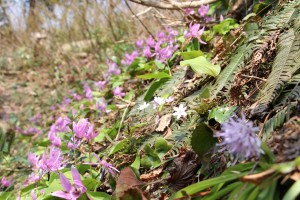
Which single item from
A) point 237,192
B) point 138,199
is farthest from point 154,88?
point 237,192

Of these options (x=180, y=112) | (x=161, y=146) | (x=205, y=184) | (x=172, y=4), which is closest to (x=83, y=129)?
(x=161, y=146)

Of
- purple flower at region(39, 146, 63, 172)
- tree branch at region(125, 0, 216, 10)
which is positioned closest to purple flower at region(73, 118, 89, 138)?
purple flower at region(39, 146, 63, 172)

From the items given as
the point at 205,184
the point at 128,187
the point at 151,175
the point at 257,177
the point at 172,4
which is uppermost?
the point at 172,4

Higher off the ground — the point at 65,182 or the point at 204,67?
the point at 204,67

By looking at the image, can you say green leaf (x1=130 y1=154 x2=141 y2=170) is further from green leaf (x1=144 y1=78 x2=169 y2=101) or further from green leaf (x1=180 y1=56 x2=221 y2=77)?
green leaf (x1=144 y1=78 x2=169 y2=101)

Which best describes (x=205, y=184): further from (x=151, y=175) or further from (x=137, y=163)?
(x=137, y=163)
